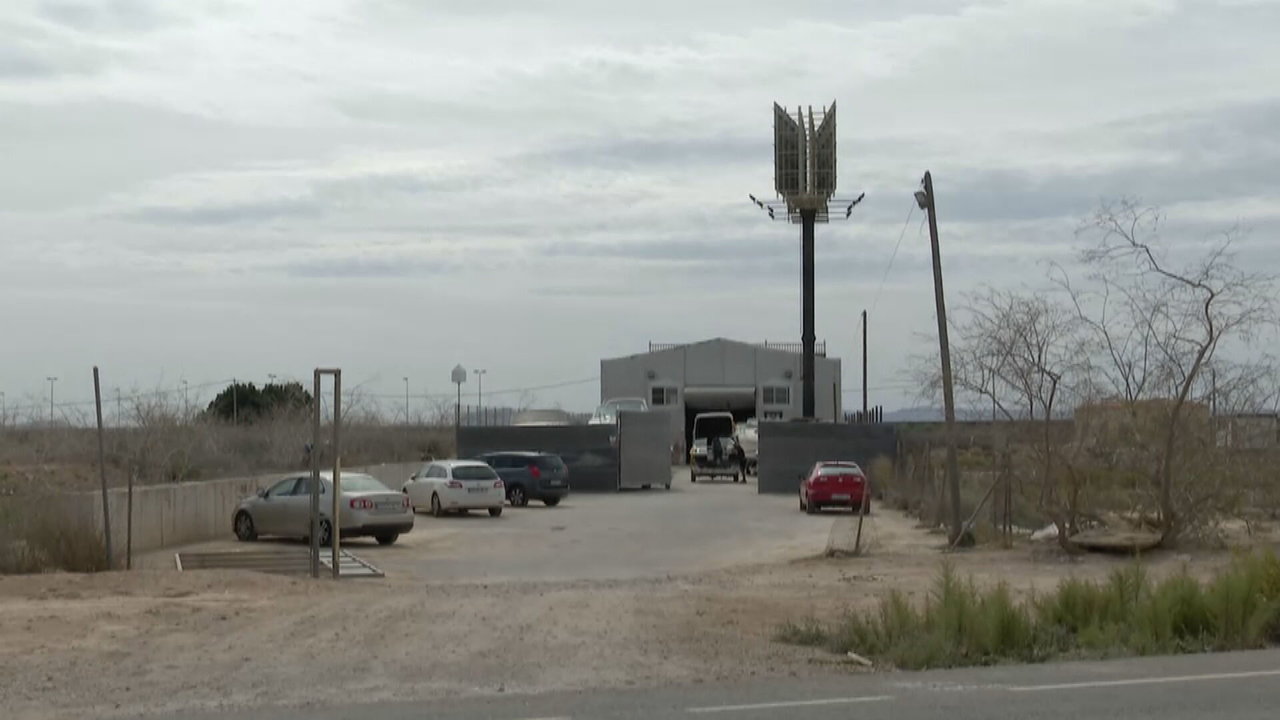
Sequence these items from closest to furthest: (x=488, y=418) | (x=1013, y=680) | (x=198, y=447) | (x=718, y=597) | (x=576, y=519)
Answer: (x=1013, y=680) < (x=718, y=597) < (x=576, y=519) < (x=198, y=447) < (x=488, y=418)

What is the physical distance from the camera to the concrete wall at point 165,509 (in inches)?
891

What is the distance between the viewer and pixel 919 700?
438 inches

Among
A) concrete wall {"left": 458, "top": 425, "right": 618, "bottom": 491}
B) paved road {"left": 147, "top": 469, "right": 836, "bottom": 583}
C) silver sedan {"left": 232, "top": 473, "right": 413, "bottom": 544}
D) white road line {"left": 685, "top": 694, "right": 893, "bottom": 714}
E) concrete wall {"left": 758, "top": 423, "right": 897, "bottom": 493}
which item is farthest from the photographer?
concrete wall {"left": 458, "top": 425, "right": 618, "bottom": 491}

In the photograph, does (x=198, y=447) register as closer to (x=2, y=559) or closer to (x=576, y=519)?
(x=576, y=519)

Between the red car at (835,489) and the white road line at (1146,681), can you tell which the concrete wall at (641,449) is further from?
the white road line at (1146,681)

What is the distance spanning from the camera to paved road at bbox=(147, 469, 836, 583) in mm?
24953

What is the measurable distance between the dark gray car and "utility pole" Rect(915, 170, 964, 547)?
1786cm

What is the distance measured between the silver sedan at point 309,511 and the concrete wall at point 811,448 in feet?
73.7

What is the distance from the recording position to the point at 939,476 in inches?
1398

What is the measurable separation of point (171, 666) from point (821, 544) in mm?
17986

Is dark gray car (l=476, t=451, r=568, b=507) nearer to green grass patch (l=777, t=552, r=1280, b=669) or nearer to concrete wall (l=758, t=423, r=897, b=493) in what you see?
concrete wall (l=758, t=423, r=897, b=493)

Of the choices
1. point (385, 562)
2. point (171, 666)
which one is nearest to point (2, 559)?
point (385, 562)

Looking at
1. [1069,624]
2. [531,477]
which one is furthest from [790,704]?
[531,477]

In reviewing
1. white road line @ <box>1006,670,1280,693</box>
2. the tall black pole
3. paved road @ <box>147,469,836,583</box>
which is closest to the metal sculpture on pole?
the tall black pole
